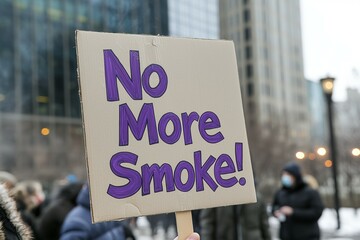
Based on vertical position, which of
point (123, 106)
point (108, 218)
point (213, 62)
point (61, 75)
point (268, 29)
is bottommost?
point (108, 218)

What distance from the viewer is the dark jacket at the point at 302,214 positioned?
21.4 feet

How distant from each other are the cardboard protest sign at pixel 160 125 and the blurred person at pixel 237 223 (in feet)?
10.2

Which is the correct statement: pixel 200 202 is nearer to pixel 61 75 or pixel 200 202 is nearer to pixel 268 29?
pixel 61 75

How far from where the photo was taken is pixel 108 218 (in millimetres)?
2295

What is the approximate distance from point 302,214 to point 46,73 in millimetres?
37855

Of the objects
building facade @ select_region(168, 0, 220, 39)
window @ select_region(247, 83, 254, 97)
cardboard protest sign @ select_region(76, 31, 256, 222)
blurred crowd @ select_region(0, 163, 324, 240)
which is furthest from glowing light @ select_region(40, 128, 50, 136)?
window @ select_region(247, 83, 254, 97)

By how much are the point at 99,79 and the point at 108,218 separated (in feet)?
1.98

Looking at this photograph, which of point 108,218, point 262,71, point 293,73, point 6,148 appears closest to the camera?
point 108,218

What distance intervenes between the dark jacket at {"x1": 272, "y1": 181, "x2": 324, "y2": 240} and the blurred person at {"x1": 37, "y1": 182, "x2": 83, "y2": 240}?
2620mm

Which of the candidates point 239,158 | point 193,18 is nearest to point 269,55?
point 193,18

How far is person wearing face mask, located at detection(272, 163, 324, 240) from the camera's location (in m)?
6.53

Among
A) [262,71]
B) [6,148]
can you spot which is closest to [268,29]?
[262,71]

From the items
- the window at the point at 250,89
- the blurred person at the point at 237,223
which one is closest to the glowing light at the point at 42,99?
the blurred person at the point at 237,223

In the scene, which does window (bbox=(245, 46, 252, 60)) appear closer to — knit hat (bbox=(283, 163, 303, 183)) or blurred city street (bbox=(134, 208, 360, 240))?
blurred city street (bbox=(134, 208, 360, 240))
